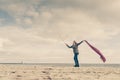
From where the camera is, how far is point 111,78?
11.6 m

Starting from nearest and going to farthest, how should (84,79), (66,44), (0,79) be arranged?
1. (0,79)
2. (84,79)
3. (66,44)

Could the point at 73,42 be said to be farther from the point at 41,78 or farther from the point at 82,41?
the point at 41,78

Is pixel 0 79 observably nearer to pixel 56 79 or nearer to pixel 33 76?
pixel 33 76

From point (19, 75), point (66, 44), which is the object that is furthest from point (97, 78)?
point (66, 44)

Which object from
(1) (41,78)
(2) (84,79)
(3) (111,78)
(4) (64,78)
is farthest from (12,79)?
(3) (111,78)

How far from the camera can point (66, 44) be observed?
2125 cm

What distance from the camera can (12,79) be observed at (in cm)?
1030

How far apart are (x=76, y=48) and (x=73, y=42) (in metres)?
0.54

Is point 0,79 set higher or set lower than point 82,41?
lower

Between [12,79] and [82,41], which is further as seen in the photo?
[82,41]

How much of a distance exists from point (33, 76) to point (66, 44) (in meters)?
10.4

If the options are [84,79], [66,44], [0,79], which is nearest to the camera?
[0,79]

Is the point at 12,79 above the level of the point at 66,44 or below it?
below

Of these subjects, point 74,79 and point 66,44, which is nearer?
point 74,79
